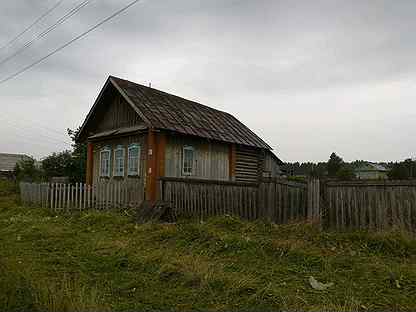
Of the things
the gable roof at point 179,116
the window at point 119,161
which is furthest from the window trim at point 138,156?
the gable roof at point 179,116

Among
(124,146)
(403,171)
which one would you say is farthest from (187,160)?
(403,171)

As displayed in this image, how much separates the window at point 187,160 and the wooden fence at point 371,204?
8.09m

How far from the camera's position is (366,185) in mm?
7625

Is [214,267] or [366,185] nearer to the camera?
[214,267]

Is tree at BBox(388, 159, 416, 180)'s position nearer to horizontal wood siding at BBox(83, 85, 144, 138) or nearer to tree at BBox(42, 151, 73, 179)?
tree at BBox(42, 151, 73, 179)

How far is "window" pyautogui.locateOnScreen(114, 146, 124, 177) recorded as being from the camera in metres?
16.5

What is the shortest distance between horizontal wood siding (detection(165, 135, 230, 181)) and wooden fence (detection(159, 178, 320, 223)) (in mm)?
3132

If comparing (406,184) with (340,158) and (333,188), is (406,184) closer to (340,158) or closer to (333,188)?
(333,188)

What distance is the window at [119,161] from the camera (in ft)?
54.1

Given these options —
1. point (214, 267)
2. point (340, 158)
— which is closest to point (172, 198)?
point (214, 267)

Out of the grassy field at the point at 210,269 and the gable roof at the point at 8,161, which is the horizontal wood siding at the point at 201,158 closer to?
the grassy field at the point at 210,269

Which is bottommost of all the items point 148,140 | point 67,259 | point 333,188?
point 67,259

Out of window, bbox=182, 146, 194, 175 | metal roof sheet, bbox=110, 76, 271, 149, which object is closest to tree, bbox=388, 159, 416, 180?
metal roof sheet, bbox=110, 76, 271, 149

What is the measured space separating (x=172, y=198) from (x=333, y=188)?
5322 millimetres
